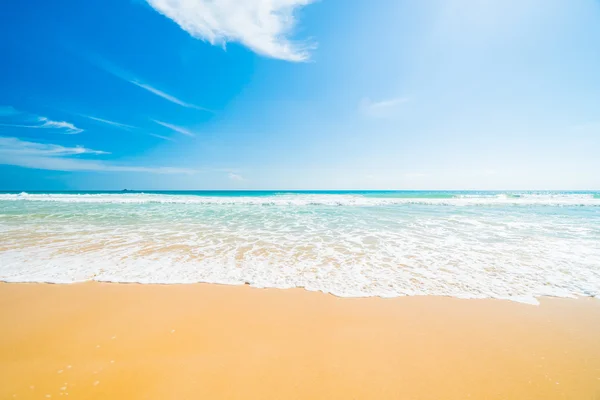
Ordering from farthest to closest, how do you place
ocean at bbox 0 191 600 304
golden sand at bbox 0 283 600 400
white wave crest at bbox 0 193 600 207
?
white wave crest at bbox 0 193 600 207 < ocean at bbox 0 191 600 304 < golden sand at bbox 0 283 600 400

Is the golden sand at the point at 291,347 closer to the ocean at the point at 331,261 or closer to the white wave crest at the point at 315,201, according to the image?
the ocean at the point at 331,261

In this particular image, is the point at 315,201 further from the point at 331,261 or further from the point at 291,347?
the point at 291,347

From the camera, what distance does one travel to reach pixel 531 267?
16.4 ft

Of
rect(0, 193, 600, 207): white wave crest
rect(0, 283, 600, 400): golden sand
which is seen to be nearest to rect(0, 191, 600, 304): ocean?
rect(0, 283, 600, 400): golden sand

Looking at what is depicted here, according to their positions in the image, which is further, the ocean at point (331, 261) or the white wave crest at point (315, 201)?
the white wave crest at point (315, 201)

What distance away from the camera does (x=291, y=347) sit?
103 inches

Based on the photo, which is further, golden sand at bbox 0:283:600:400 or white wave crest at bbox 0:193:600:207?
white wave crest at bbox 0:193:600:207

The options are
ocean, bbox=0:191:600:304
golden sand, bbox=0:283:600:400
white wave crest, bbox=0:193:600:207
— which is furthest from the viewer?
white wave crest, bbox=0:193:600:207

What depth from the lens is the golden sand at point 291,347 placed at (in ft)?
6.88

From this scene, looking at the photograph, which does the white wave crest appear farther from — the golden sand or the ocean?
the golden sand

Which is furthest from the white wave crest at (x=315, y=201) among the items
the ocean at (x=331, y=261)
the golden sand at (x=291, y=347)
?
the golden sand at (x=291, y=347)

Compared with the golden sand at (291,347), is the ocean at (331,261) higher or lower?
higher

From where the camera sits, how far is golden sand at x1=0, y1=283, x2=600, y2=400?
2.10m

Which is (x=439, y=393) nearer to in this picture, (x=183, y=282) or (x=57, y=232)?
(x=183, y=282)
